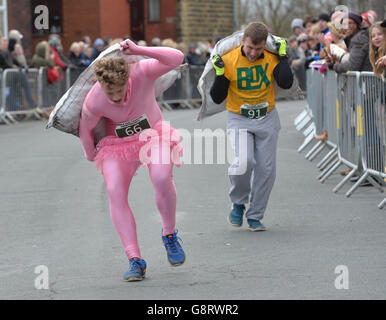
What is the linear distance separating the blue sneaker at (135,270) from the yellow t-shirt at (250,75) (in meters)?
2.42

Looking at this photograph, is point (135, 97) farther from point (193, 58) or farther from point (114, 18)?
point (114, 18)

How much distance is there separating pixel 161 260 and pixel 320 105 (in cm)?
737

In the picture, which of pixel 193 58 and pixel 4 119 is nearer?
A: pixel 4 119

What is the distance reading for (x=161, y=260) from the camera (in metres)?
7.27

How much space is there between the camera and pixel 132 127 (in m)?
6.59

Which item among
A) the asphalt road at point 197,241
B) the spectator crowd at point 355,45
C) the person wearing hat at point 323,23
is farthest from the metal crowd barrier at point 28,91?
the asphalt road at point 197,241

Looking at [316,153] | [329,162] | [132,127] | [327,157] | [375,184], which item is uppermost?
[132,127]

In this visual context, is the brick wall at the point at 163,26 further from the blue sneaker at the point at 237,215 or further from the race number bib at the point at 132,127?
the race number bib at the point at 132,127

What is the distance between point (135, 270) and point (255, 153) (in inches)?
98.8

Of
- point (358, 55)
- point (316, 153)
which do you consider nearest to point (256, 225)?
point (358, 55)

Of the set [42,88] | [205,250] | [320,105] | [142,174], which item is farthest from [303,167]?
[42,88]

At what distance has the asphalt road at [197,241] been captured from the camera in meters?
6.21

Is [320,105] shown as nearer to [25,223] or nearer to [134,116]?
[25,223]
